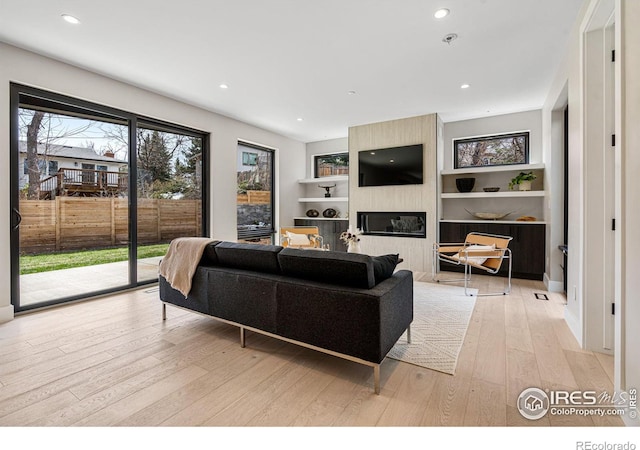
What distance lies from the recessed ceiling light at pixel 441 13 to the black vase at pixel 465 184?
3.11 meters

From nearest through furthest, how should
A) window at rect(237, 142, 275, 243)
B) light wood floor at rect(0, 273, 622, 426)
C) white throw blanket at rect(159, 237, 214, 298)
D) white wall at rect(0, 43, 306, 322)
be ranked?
light wood floor at rect(0, 273, 622, 426) < white throw blanket at rect(159, 237, 214, 298) < white wall at rect(0, 43, 306, 322) < window at rect(237, 142, 275, 243)

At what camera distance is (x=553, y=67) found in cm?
339

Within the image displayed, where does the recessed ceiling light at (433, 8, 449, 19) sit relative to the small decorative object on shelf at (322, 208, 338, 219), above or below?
above

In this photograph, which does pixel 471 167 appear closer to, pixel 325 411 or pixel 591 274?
pixel 591 274

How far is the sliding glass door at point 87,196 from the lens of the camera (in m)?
3.10

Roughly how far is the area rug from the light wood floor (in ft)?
0.29

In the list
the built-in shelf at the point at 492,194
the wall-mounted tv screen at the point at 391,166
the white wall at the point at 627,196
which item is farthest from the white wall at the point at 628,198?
the wall-mounted tv screen at the point at 391,166

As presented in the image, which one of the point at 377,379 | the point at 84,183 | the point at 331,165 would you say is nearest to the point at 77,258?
the point at 84,183

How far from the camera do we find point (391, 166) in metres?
5.27

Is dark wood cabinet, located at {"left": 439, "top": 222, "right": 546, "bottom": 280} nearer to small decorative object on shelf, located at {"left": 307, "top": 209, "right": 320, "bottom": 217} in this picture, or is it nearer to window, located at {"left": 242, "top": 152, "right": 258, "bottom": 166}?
small decorative object on shelf, located at {"left": 307, "top": 209, "right": 320, "bottom": 217}

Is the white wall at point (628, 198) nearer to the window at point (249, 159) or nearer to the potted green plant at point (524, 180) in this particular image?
the potted green plant at point (524, 180)

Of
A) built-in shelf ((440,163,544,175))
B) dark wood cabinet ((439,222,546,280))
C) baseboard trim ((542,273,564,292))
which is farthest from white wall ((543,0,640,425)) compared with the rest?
built-in shelf ((440,163,544,175))

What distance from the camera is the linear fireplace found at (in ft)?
16.8
